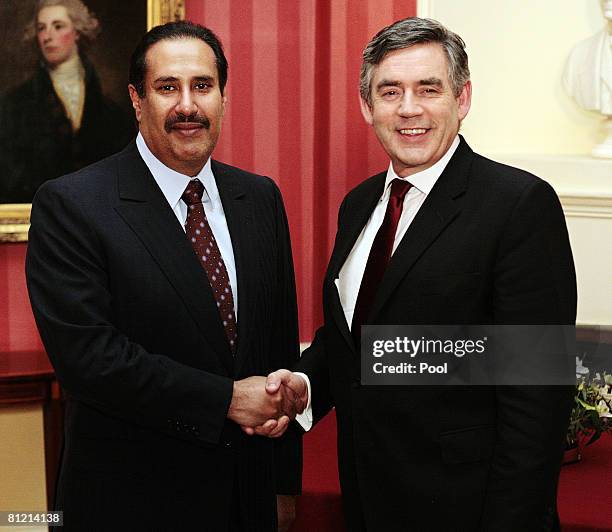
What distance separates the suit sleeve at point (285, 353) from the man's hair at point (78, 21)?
4.82 ft

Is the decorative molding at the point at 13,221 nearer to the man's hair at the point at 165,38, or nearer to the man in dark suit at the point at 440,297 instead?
the man's hair at the point at 165,38

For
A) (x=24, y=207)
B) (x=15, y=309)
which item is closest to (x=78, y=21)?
(x=24, y=207)

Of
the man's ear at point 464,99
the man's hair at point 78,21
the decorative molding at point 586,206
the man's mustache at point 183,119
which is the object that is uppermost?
the man's hair at point 78,21

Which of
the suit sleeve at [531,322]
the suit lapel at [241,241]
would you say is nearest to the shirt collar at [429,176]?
the suit sleeve at [531,322]

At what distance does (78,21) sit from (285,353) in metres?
1.72

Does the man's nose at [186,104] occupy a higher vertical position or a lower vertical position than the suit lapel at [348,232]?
higher

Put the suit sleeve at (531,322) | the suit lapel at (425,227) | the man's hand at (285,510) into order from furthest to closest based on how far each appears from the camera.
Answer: the man's hand at (285,510), the suit lapel at (425,227), the suit sleeve at (531,322)

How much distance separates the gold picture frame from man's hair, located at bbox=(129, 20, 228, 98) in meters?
1.30

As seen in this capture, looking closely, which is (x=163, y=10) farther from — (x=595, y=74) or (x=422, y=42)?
(x=422, y=42)

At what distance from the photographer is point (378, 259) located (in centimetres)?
204

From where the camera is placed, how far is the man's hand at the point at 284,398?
2178 mm

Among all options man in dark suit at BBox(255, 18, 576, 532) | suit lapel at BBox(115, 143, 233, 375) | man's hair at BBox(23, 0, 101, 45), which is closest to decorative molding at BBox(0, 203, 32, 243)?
man's hair at BBox(23, 0, 101, 45)

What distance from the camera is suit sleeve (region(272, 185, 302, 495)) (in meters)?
2.41

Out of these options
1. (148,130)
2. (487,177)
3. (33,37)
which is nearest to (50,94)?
(33,37)
